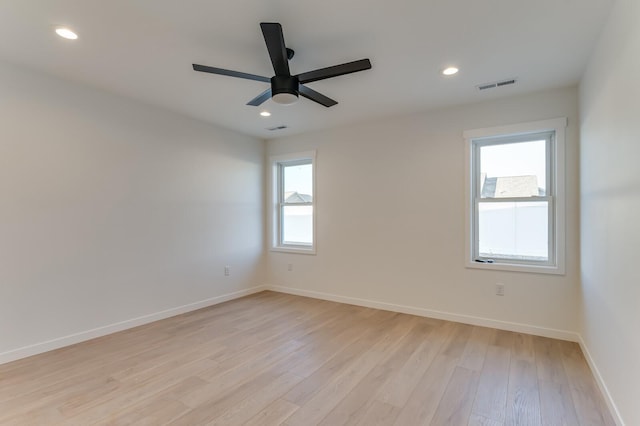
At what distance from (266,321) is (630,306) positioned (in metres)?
3.26

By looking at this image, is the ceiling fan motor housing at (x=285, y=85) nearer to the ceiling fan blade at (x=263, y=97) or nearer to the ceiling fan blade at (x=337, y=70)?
the ceiling fan blade at (x=337, y=70)

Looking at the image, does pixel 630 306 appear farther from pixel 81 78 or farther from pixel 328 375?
pixel 81 78

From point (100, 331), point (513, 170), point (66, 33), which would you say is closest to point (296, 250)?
point (100, 331)

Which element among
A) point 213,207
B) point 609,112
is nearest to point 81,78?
point 213,207

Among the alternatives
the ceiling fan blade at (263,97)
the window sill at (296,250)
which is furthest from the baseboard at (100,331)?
the ceiling fan blade at (263,97)

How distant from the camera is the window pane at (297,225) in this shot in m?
5.22

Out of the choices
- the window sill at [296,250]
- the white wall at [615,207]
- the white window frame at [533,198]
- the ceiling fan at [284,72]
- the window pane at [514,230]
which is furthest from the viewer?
the window sill at [296,250]

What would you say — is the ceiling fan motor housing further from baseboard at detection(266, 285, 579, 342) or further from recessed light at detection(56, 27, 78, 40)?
baseboard at detection(266, 285, 579, 342)

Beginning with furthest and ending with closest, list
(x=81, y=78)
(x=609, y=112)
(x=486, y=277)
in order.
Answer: (x=486, y=277), (x=81, y=78), (x=609, y=112)

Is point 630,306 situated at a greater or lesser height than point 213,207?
lesser

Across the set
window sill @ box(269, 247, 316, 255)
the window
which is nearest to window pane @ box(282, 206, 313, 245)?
the window

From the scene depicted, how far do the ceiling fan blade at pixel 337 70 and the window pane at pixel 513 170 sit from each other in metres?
2.30

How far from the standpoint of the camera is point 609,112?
7.07 feet

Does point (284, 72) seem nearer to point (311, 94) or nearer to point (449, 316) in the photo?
point (311, 94)
